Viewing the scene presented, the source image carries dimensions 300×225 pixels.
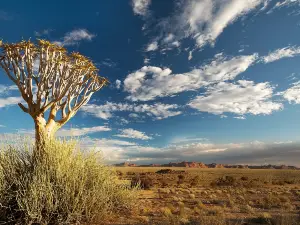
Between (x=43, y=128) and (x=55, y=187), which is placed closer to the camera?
(x=55, y=187)

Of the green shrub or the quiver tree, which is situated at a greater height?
the quiver tree

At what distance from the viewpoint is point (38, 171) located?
21.9 feet

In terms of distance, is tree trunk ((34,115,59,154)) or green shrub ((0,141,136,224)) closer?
green shrub ((0,141,136,224))

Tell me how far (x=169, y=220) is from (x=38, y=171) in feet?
12.4

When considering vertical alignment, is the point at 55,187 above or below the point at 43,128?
below

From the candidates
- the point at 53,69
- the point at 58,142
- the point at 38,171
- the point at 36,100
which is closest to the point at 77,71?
the point at 53,69

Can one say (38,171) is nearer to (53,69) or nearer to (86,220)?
(86,220)

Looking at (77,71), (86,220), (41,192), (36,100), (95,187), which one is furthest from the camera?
(77,71)

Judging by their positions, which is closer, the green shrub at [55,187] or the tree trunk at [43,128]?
the green shrub at [55,187]

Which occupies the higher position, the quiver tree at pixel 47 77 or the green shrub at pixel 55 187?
the quiver tree at pixel 47 77

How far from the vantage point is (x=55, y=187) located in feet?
21.2

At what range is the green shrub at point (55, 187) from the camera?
6016 mm

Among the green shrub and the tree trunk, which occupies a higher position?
the tree trunk

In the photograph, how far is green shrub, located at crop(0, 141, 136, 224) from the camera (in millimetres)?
6016
